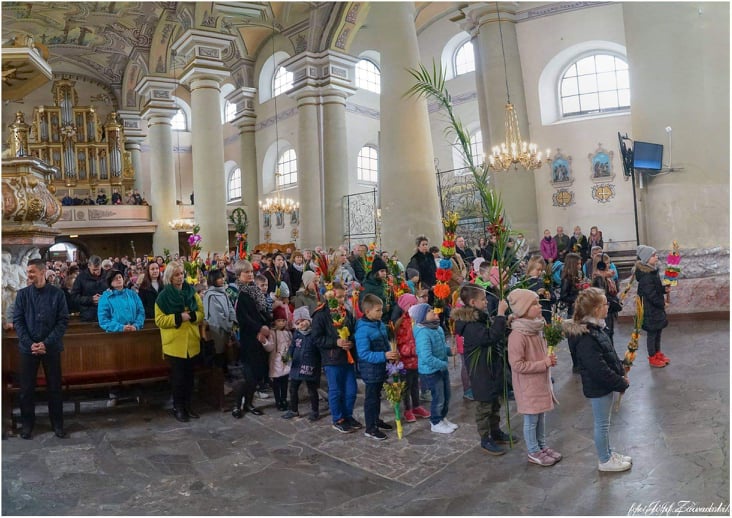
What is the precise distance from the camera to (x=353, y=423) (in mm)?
5027

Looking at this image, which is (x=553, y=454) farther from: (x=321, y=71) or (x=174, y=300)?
(x=321, y=71)

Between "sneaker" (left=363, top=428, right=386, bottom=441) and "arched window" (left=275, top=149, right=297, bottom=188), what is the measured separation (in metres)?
18.9

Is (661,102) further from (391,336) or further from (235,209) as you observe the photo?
(235,209)

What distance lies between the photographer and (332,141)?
55.7ft

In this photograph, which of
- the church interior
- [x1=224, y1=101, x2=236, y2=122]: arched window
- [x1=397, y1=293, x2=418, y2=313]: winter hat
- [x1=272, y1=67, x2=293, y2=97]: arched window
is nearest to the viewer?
the church interior

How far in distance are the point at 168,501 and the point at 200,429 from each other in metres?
1.59

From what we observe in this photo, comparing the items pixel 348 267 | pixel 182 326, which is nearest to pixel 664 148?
pixel 348 267

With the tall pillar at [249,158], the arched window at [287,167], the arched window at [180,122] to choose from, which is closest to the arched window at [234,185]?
the tall pillar at [249,158]

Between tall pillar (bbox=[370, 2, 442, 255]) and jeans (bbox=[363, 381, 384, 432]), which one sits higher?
tall pillar (bbox=[370, 2, 442, 255])

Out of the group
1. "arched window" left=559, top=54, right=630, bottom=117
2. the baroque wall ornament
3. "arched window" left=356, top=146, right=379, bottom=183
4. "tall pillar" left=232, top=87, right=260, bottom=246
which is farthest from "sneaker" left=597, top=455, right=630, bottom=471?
"tall pillar" left=232, top=87, right=260, bottom=246

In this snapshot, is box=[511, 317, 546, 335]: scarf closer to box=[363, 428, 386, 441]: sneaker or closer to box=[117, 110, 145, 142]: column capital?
box=[363, 428, 386, 441]: sneaker

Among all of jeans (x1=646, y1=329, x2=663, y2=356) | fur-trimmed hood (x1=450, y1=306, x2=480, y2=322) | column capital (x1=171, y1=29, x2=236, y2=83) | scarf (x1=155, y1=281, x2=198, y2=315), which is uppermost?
column capital (x1=171, y1=29, x2=236, y2=83)

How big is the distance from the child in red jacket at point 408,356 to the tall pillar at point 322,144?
37.7ft

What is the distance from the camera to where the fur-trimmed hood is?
Result: 419 centimetres
